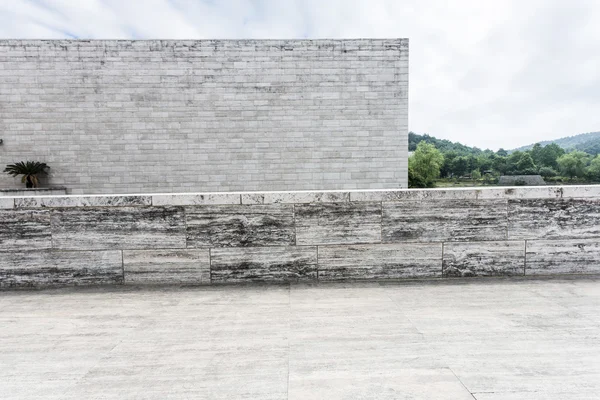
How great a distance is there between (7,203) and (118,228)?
1306mm

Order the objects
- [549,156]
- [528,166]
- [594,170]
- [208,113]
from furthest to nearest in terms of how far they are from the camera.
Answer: [549,156] → [528,166] → [594,170] → [208,113]

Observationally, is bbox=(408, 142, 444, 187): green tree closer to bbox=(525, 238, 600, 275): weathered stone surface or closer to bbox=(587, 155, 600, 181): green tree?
bbox=(587, 155, 600, 181): green tree

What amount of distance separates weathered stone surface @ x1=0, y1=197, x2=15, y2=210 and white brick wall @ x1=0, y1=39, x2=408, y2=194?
42.1ft

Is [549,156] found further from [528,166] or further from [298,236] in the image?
[298,236]

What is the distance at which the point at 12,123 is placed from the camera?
1596cm

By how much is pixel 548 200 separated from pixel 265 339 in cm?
379

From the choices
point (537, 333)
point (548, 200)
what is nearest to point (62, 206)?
point (537, 333)

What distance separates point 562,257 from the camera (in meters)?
3.89

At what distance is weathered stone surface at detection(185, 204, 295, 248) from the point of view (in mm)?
3736

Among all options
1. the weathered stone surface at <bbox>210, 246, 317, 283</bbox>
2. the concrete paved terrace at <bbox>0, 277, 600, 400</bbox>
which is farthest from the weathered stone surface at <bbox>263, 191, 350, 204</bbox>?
the concrete paved terrace at <bbox>0, 277, 600, 400</bbox>

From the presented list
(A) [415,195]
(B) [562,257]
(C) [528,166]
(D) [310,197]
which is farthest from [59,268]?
(C) [528,166]

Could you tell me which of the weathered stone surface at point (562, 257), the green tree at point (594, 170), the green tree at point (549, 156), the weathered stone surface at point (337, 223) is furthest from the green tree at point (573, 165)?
the weathered stone surface at point (337, 223)

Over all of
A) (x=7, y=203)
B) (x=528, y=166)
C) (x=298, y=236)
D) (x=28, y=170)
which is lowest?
(x=298, y=236)

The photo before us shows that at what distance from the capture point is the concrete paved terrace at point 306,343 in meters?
1.89
